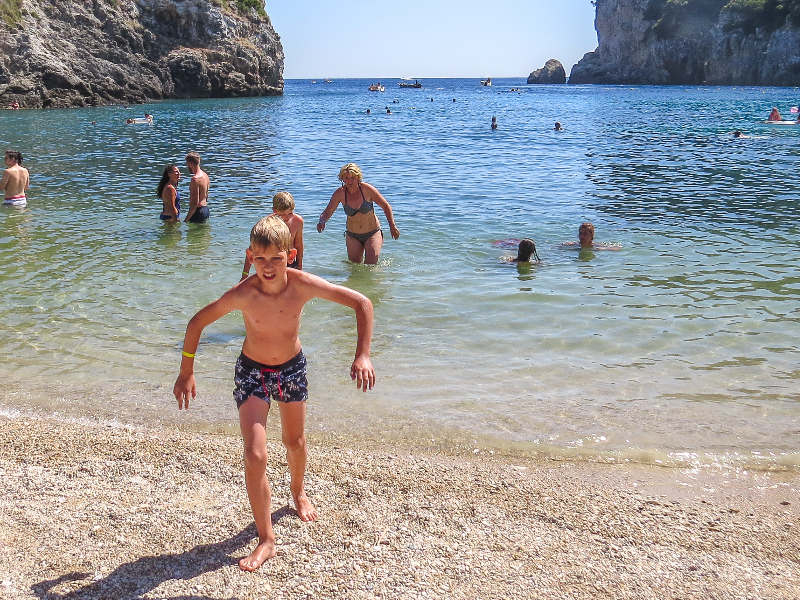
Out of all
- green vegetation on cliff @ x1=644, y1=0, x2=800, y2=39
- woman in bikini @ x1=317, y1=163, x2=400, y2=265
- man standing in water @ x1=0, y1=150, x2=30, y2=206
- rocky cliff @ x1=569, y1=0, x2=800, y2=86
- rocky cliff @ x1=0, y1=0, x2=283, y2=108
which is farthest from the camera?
green vegetation on cliff @ x1=644, y1=0, x2=800, y2=39

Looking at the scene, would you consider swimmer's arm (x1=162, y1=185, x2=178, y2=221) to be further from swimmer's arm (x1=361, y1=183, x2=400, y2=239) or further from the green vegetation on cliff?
the green vegetation on cliff

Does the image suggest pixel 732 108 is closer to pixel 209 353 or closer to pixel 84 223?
pixel 84 223

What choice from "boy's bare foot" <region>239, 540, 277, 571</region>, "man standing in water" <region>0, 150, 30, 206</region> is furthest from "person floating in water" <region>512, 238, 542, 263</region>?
"man standing in water" <region>0, 150, 30, 206</region>

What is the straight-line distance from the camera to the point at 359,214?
31.9 ft

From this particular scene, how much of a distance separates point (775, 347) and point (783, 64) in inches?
3569

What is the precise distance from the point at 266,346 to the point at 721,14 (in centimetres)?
10667

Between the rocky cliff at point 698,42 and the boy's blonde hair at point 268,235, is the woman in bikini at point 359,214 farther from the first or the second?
the rocky cliff at point 698,42

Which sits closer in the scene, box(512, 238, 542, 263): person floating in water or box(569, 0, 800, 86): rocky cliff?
box(512, 238, 542, 263): person floating in water

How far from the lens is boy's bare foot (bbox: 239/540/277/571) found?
11.4 feet

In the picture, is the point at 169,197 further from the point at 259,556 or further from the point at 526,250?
the point at 259,556

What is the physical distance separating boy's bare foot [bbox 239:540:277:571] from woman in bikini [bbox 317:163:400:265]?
19.0ft

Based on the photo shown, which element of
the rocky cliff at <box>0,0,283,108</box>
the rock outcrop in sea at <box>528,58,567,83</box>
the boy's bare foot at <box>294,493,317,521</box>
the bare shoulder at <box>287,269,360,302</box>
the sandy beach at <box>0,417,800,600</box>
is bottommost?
the sandy beach at <box>0,417,800,600</box>

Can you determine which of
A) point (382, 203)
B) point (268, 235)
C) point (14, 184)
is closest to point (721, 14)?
point (14, 184)

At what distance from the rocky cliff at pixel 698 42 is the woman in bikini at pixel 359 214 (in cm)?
8787
